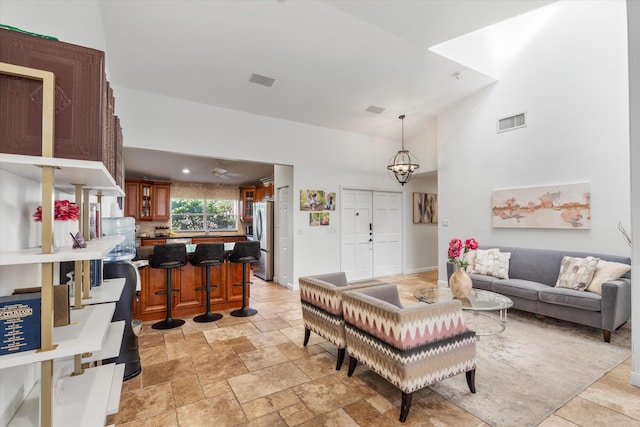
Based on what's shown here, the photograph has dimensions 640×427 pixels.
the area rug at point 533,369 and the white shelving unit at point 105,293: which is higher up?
the white shelving unit at point 105,293

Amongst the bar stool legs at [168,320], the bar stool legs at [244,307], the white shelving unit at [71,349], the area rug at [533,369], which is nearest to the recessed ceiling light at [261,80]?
the bar stool legs at [244,307]

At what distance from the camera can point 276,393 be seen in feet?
7.80

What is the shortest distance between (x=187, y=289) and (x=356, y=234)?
3.52m

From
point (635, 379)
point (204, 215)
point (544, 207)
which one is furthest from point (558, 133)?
point (204, 215)

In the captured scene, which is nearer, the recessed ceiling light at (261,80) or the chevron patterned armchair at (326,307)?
the chevron patterned armchair at (326,307)

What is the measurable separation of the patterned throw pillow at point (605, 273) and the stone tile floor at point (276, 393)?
0.92 metres

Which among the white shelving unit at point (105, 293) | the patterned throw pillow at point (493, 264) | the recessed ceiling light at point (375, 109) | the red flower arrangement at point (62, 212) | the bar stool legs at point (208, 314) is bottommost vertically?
the bar stool legs at point (208, 314)

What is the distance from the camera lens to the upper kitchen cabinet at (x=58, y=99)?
917 millimetres

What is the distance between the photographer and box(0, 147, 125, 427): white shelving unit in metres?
0.91

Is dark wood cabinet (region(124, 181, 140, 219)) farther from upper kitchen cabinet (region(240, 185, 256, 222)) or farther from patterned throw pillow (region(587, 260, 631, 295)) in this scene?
patterned throw pillow (region(587, 260, 631, 295))

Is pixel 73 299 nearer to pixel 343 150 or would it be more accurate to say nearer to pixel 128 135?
pixel 128 135

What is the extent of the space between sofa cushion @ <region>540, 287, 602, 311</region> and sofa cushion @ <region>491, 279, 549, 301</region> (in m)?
0.10

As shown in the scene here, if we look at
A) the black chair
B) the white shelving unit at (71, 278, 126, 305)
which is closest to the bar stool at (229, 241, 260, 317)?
the black chair

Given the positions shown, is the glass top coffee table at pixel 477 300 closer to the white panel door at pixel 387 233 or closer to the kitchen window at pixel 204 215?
the white panel door at pixel 387 233
